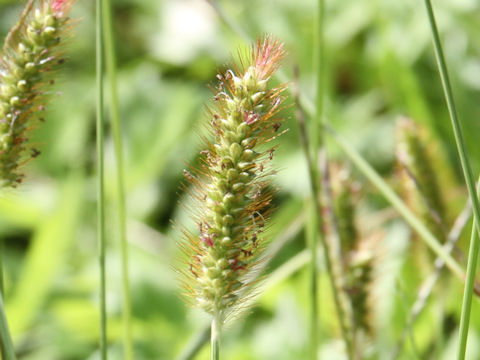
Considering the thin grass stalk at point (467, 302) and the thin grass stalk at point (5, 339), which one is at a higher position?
the thin grass stalk at point (5, 339)

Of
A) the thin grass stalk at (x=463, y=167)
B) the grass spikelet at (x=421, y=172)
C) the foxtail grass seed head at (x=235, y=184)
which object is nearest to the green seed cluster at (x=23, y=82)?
the foxtail grass seed head at (x=235, y=184)

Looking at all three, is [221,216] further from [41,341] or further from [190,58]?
[190,58]

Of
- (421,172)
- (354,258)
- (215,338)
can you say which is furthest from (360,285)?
(215,338)

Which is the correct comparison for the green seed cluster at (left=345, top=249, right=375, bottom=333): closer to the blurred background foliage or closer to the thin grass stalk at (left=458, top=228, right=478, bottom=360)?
the blurred background foliage

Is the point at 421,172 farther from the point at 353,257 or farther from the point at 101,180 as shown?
the point at 101,180

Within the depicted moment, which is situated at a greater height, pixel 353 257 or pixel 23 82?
pixel 23 82

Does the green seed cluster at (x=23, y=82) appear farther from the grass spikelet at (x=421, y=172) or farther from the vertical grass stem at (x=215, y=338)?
the grass spikelet at (x=421, y=172)

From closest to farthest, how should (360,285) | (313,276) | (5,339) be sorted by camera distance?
(5,339), (313,276), (360,285)

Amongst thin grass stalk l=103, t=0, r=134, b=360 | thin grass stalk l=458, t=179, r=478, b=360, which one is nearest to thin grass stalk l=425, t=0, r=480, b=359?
thin grass stalk l=458, t=179, r=478, b=360

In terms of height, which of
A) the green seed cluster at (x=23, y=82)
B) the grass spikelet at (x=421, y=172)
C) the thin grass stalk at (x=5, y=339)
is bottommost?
the grass spikelet at (x=421, y=172)

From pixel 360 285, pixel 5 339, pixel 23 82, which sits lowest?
pixel 360 285
